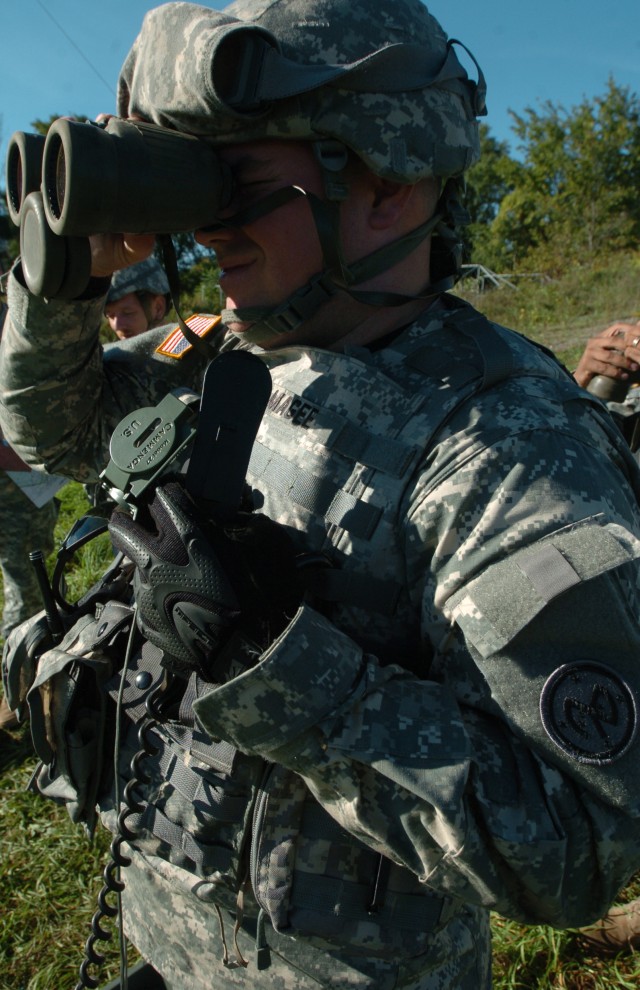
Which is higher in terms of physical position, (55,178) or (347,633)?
(55,178)

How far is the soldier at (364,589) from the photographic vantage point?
1190 millimetres

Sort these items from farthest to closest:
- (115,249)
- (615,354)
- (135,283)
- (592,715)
Answer: (135,283) → (615,354) → (115,249) → (592,715)

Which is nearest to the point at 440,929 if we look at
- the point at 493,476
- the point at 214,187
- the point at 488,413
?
the point at 493,476

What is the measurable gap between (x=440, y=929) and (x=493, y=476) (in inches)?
32.8

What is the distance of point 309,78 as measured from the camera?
1450 mm

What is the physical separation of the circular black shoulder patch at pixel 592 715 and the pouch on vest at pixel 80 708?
918 mm

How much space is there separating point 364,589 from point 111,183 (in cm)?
82

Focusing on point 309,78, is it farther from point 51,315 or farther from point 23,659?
point 23,659

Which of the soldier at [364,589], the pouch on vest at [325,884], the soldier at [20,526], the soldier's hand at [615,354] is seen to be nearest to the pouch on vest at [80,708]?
the soldier at [364,589]

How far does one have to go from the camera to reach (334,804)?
4.14ft

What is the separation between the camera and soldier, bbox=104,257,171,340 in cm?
454

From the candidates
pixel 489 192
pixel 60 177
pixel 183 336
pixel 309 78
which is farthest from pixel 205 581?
pixel 489 192

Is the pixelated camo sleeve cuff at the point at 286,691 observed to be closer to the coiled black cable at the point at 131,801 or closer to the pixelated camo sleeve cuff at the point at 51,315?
the coiled black cable at the point at 131,801

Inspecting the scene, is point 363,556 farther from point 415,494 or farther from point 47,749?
point 47,749
